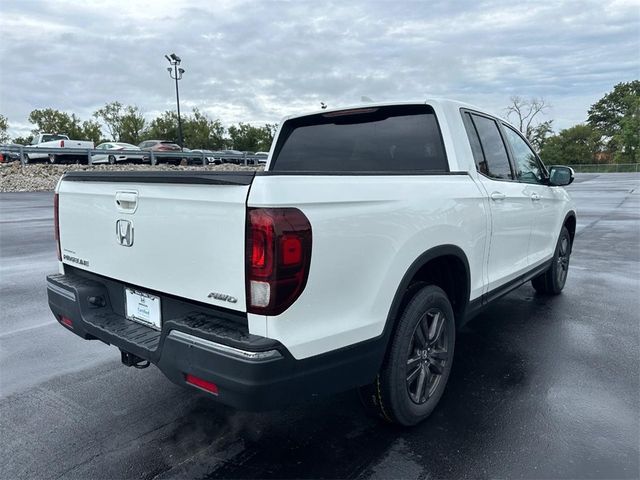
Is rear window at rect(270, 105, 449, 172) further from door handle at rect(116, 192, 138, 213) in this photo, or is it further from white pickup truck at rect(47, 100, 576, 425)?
door handle at rect(116, 192, 138, 213)

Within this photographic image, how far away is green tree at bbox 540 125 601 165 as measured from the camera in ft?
258

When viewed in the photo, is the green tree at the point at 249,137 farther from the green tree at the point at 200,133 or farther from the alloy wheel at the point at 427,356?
the alloy wheel at the point at 427,356

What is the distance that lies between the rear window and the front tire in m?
1.04

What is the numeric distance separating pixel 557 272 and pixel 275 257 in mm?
4618

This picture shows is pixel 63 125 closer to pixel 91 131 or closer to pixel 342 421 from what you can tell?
pixel 91 131

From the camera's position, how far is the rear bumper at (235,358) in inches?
78.3

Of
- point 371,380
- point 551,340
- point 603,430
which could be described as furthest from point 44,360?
point 551,340

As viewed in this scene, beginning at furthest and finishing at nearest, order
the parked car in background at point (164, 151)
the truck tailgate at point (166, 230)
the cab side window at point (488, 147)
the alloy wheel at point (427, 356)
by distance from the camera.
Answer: the parked car in background at point (164, 151) → the cab side window at point (488, 147) → the alloy wheel at point (427, 356) → the truck tailgate at point (166, 230)

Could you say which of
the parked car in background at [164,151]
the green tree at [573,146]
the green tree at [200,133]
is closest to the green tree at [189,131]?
the green tree at [200,133]

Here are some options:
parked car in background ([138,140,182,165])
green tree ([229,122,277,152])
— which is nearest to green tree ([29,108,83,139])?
green tree ([229,122,277,152])

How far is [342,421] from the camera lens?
2.92 meters

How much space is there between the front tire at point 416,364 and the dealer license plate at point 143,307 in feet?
3.97

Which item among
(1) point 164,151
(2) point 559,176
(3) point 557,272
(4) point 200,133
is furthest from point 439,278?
(4) point 200,133

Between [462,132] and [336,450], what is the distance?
89.0 inches
